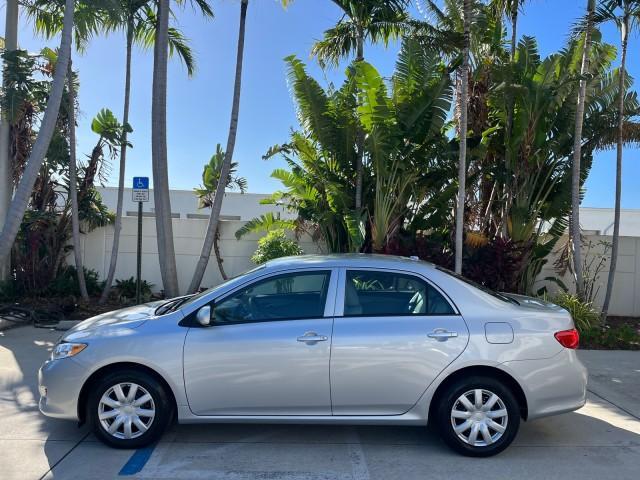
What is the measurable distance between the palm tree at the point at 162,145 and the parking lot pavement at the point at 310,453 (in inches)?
184

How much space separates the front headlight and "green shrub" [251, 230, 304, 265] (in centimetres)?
618

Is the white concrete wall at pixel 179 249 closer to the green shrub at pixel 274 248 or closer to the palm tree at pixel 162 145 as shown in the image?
the green shrub at pixel 274 248

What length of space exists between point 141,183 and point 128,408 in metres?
5.64

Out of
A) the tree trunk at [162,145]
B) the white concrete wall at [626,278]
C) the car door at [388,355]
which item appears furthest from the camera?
the white concrete wall at [626,278]

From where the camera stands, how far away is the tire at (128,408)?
4.29 m

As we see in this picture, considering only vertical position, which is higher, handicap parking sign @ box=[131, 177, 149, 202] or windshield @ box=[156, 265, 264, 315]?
handicap parking sign @ box=[131, 177, 149, 202]

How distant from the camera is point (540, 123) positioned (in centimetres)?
1006

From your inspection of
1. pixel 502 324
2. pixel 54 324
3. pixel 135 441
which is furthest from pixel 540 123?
pixel 54 324

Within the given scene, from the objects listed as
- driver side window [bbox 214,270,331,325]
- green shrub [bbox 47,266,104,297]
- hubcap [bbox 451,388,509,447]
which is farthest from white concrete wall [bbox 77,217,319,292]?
hubcap [bbox 451,388,509,447]

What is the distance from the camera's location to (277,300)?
4.67m

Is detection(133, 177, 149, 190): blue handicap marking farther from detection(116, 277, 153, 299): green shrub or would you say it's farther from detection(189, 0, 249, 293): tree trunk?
detection(116, 277, 153, 299): green shrub

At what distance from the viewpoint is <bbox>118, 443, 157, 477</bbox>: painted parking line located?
397 centimetres

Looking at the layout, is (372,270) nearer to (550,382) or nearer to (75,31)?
(550,382)

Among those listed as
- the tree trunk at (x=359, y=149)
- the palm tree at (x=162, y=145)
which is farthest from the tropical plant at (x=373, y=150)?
the palm tree at (x=162, y=145)
